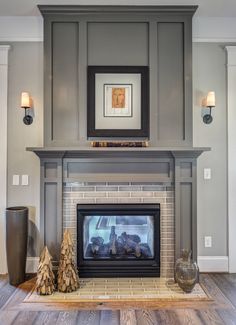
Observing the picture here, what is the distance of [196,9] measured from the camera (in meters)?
3.19

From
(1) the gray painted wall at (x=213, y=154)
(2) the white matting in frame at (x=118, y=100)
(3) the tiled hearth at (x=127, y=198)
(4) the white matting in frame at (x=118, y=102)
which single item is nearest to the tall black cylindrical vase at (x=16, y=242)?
(3) the tiled hearth at (x=127, y=198)

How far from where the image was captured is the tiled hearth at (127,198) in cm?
324

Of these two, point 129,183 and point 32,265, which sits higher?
point 129,183

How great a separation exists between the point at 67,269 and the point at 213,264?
163cm

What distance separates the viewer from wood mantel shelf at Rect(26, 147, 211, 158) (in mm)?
3042

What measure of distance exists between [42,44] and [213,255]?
305 cm

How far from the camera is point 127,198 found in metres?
3.27

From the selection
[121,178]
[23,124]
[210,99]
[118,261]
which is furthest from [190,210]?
[23,124]

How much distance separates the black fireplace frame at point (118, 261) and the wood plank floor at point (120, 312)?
0.53 metres

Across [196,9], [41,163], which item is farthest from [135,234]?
[196,9]

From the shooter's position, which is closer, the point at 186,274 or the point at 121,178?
the point at 186,274

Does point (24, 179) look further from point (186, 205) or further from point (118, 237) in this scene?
point (186, 205)

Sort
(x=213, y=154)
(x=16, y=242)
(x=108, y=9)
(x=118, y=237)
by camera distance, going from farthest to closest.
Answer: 1. (x=213, y=154)
2. (x=118, y=237)
3. (x=108, y=9)
4. (x=16, y=242)

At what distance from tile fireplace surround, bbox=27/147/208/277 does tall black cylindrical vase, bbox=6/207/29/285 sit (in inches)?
7.8
